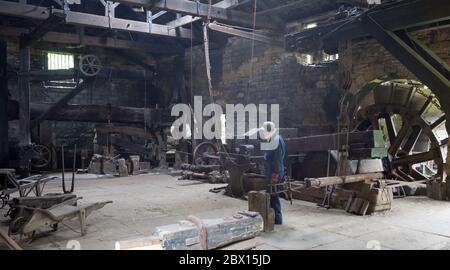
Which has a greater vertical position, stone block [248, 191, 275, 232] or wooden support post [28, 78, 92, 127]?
wooden support post [28, 78, 92, 127]

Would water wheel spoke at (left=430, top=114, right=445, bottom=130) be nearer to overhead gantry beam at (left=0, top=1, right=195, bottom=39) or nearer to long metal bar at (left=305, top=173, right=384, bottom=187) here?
long metal bar at (left=305, top=173, right=384, bottom=187)

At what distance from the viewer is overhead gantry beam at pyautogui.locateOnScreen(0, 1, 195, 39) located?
29.0 feet

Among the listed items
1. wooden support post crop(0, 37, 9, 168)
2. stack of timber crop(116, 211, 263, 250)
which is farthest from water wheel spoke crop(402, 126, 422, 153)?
wooden support post crop(0, 37, 9, 168)

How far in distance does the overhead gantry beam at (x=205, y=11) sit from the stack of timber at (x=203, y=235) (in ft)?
17.0

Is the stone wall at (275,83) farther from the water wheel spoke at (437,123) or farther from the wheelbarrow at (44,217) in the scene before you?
the wheelbarrow at (44,217)

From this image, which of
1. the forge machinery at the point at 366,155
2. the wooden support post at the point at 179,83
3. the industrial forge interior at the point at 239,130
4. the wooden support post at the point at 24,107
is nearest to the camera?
the industrial forge interior at the point at 239,130

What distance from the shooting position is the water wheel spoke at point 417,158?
7415mm

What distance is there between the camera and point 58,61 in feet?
45.7

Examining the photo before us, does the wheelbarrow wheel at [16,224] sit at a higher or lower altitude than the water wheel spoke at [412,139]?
lower

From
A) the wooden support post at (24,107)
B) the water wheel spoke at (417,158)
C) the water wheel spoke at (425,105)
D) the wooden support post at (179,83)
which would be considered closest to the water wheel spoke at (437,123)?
the water wheel spoke at (425,105)

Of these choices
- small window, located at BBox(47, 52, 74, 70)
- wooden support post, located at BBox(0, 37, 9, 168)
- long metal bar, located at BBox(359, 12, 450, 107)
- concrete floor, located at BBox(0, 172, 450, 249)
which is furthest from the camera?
small window, located at BBox(47, 52, 74, 70)

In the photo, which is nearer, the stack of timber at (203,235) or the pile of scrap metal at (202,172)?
the stack of timber at (203,235)

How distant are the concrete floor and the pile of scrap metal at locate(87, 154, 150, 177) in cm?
257
